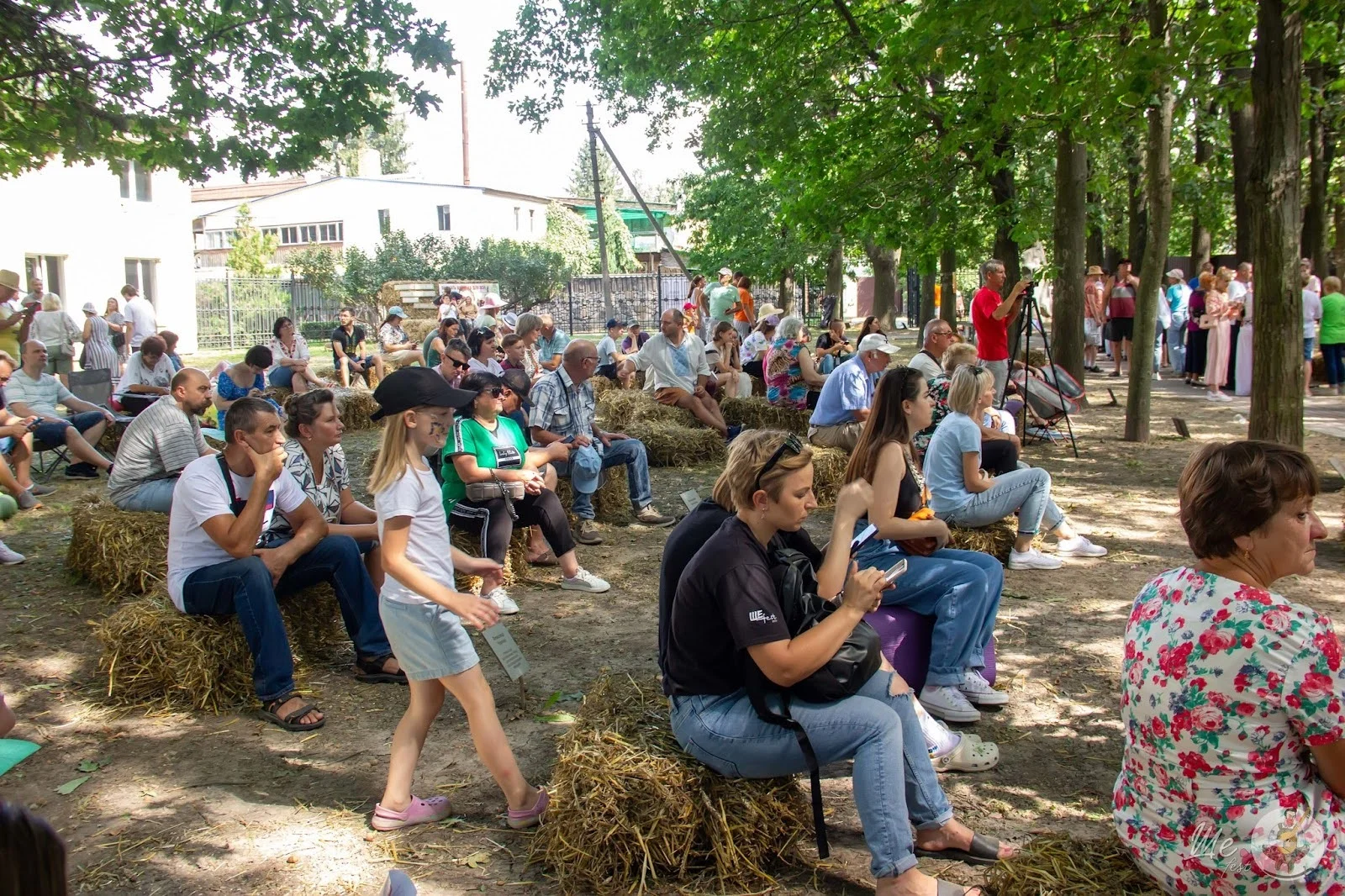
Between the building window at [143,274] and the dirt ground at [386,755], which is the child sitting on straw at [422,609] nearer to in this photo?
the dirt ground at [386,755]

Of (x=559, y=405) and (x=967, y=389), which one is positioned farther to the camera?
(x=559, y=405)

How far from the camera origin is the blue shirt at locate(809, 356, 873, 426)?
955 centimetres

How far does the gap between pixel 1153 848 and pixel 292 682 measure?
154 inches

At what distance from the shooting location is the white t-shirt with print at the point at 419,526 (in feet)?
13.0

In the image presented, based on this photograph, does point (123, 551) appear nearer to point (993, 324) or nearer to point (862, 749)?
point (862, 749)

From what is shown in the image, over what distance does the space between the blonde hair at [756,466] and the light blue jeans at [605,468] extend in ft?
16.3

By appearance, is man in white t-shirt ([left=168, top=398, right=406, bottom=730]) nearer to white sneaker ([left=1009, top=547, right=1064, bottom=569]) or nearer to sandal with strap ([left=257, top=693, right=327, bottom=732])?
sandal with strap ([left=257, top=693, right=327, bottom=732])

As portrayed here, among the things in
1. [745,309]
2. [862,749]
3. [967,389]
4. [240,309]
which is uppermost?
[240,309]

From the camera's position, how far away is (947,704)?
4816 millimetres

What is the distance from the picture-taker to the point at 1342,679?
2471 mm

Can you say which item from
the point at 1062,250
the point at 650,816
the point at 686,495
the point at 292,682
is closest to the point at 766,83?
the point at 1062,250

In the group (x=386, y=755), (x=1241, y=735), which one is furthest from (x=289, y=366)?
(x=1241, y=735)

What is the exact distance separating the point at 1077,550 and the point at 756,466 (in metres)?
4.94

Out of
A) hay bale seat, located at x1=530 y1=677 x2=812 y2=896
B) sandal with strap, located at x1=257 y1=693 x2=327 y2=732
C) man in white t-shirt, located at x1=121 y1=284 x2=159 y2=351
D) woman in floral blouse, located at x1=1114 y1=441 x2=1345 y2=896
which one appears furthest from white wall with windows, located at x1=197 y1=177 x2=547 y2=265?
woman in floral blouse, located at x1=1114 y1=441 x2=1345 y2=896
